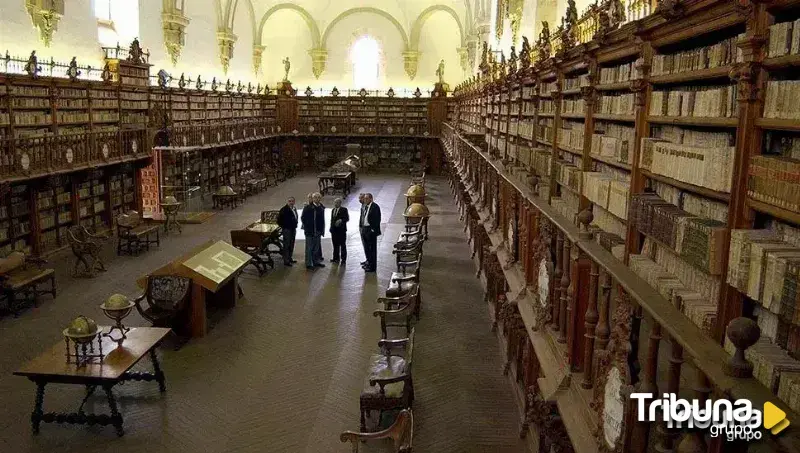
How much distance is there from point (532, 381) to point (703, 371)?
331 centimetres

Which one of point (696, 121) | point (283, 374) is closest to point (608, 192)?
point (696, 121)

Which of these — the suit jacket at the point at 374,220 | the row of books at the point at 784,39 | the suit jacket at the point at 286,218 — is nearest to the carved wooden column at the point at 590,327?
the row of books at the point at 784,39

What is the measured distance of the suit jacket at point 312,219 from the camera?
10.7m

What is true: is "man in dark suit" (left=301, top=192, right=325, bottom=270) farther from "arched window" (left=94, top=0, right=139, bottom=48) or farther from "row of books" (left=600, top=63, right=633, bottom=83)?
"arched window" (left=94, top=0, right=139, bottom=48)

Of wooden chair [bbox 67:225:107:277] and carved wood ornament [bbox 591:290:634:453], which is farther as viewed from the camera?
wooden chair [bbox 67:225:107:277]

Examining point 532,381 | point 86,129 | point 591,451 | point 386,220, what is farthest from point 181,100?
point 591,451

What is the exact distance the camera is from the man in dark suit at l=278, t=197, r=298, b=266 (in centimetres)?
1077

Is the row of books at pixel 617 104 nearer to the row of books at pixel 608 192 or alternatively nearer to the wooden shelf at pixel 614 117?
the wooden shelf at pixel 614 117

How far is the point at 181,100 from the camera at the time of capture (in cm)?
1856

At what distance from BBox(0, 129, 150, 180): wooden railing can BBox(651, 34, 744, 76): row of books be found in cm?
940

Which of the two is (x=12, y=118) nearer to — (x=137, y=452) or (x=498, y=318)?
(x=137, y=452)

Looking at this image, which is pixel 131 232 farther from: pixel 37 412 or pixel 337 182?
pixel 337 182

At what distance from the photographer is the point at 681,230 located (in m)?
3.54

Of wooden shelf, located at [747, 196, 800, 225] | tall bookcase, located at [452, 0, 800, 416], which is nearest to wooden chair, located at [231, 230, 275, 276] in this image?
tall bookcase, located at [452, 0, 800, 416]
